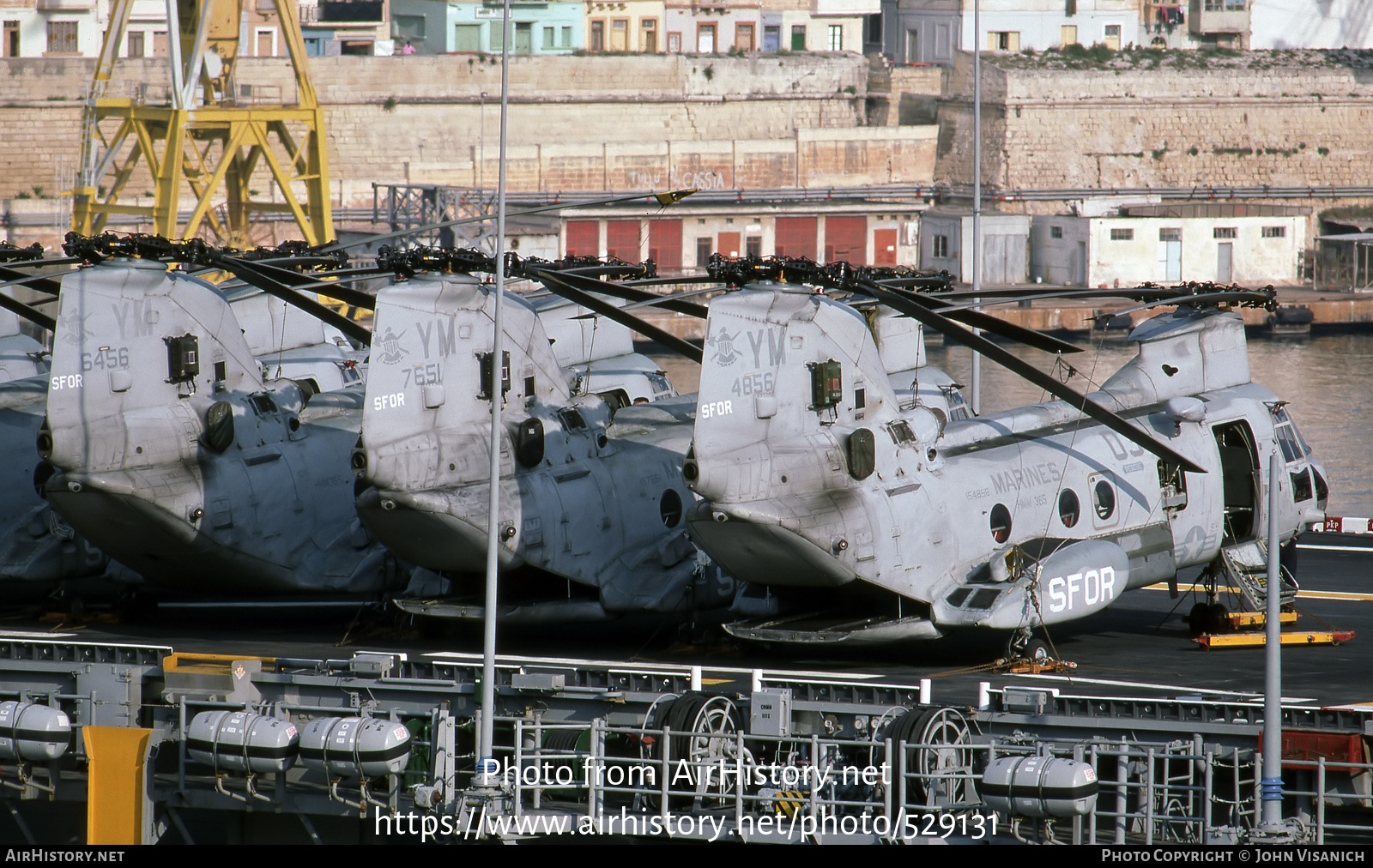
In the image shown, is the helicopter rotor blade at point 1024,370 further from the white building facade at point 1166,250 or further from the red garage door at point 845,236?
the red garage door at point 845,236

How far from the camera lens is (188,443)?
32.0 meters

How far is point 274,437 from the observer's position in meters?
33.7

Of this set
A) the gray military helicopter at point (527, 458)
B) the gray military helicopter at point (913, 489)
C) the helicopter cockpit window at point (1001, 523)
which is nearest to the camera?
the gray military helicopter at point (913, 489)

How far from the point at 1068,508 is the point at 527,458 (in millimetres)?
8930

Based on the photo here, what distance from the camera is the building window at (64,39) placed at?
3976 inches

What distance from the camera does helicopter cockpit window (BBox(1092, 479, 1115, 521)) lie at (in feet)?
105

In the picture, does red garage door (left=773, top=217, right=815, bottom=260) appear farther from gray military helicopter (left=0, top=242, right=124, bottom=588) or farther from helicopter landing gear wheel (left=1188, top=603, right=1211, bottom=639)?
helicopter landing gear wheel (left=1188, top=603, right=1211, bottom=639)

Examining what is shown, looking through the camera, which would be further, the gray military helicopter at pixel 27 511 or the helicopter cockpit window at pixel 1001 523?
the gray military helicopter at pixel 27 511

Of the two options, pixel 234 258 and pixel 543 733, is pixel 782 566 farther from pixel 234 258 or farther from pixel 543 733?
pixel 234 258

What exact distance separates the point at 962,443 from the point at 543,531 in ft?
23.1

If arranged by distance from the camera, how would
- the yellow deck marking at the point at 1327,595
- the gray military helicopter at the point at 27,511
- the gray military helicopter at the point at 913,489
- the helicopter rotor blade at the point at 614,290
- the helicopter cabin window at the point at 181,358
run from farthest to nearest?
the yellow deck marking at the point at 1327,595
the gray military helicopter at the point at 27,511
the helicopter cabin window at the point at 181,358
the helicopter rotor blade at the point at 614,290
the gray military helicopter at the point at 913,489

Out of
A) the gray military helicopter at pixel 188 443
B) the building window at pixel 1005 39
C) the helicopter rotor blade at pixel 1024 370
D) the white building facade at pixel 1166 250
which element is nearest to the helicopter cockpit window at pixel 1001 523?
the helicopter rotor blade at pixel 1024 370

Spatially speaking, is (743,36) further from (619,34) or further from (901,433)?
(901,433)

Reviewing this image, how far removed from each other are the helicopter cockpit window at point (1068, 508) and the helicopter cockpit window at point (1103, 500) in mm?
334
